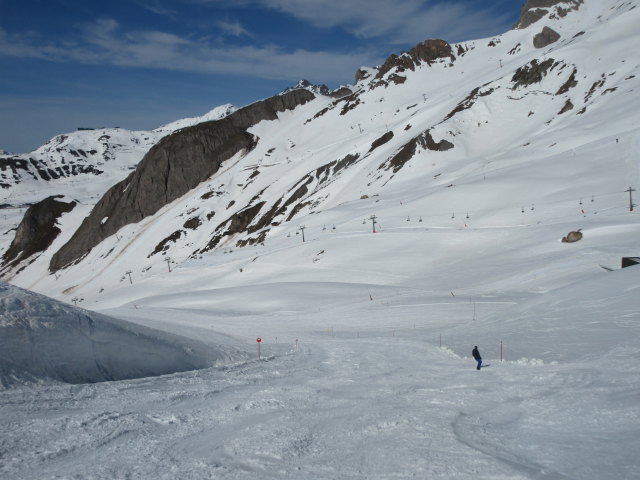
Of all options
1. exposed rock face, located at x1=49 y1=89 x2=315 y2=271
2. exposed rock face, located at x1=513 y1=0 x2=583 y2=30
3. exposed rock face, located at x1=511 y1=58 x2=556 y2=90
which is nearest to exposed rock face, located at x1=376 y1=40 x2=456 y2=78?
exposed rock face, located at x1=513 y1=0 x2=583 y2=30

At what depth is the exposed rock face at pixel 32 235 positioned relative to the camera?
184 m

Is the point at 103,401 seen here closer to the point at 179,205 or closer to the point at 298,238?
the point at 298,238

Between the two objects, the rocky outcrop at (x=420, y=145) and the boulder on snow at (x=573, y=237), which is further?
the rocky outcrop at (x=420, y=145)

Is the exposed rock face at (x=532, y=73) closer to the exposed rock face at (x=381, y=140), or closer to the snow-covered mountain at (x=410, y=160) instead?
the snow-covered mountain at (x=410, y=160)

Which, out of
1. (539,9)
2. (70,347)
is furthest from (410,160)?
(539,9)

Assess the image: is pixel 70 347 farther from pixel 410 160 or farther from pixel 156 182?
pixel 156 182

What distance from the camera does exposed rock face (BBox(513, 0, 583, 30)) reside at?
181125 mm

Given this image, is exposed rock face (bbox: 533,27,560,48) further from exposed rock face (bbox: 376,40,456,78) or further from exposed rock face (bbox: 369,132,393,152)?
exposed rock face (bbox: 369,132,393,152)

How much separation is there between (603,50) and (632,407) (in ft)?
373

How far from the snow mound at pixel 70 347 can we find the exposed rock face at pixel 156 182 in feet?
550

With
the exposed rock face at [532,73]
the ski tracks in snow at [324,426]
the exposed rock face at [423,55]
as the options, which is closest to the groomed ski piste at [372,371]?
the ski tracks in snow at [324,426]

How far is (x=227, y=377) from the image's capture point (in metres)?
13.4

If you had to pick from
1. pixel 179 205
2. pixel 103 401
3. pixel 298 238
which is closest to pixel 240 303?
pixel 103 401

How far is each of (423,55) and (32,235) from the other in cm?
18215
